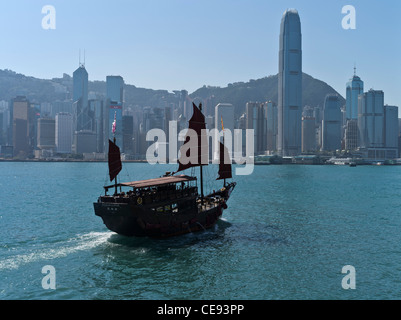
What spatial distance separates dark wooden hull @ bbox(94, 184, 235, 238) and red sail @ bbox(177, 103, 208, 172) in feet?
19.8

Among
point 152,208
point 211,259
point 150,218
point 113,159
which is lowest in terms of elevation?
point 211,259

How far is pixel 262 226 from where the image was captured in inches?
1597

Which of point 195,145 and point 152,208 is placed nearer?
point 152,208

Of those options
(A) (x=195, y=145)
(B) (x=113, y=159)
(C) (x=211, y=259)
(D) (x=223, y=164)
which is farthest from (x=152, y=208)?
(D) (x=223, y=164)

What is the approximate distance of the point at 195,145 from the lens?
4219cm

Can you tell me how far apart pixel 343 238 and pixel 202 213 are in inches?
556

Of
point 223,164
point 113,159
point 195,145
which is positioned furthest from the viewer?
point 223,164

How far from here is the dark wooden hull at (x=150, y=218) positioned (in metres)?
30.8

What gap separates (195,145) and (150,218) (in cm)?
1322

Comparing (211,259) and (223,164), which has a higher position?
(223,164)

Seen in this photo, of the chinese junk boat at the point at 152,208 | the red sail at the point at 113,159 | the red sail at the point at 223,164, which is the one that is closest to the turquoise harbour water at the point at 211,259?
the chinese junk boat at the point at 152,208

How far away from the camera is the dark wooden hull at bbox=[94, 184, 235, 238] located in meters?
30.8

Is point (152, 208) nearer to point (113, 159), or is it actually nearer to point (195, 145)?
point (113, 159)
